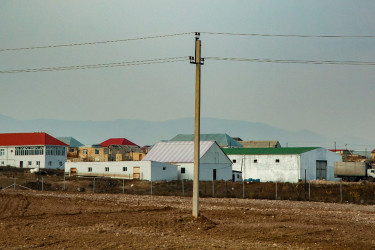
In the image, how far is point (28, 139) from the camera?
379 feet

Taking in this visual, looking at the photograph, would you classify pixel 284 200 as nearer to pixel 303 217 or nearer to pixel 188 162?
pixel 303 217

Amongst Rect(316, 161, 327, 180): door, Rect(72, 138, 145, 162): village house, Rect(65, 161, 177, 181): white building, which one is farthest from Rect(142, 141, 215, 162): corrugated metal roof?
Rect(72, 138, 145, 162): village house

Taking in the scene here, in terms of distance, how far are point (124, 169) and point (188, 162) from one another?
9.31 meters

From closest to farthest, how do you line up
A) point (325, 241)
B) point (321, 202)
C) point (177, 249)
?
point (177, 249), point (325, 241), point (321, 202)

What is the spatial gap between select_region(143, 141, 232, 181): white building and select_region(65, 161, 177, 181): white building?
6.69 ft

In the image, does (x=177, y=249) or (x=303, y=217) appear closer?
(x=177, y=249)

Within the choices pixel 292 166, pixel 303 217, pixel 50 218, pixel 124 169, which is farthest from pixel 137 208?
pixel 292 166

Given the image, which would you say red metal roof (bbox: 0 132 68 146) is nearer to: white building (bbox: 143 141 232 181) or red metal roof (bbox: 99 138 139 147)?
white building (bbox: 143 141 232 181)

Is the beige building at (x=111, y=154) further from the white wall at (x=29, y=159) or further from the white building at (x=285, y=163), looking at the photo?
the white building at (x=285, y=163)

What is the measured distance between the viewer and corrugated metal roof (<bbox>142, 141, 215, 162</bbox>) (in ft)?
263

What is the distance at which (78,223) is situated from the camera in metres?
26.9

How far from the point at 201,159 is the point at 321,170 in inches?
817

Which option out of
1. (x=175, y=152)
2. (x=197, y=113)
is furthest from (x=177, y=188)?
(x=197, y=113)

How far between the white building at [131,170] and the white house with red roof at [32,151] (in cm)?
3354
